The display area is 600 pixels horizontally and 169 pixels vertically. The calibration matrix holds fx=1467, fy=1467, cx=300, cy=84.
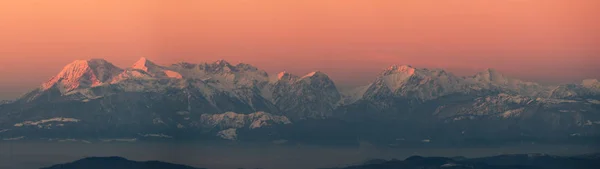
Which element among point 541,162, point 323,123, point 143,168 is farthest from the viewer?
point 323,123

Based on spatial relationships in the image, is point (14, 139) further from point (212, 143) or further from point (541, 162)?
point (541, 162)

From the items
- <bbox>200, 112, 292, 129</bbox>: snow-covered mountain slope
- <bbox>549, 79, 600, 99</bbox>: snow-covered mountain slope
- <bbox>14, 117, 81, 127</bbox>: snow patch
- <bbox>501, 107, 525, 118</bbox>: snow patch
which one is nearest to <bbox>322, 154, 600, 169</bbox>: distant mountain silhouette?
<bbox>549, 79, 600, 99</bbox>: snow-covered mountain slope

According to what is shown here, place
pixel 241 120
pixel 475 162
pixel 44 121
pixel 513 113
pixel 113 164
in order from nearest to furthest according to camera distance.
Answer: pixel 113 164 → pixel 475 162 → pixel 44 121 → pixel 513 113 → pixel 241 120

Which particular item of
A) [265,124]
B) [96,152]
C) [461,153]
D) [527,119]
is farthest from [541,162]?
[96,152]

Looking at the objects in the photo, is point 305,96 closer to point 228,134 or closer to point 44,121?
point 228,134

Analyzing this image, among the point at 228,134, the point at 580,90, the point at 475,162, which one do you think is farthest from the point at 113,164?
the point at 580,90
